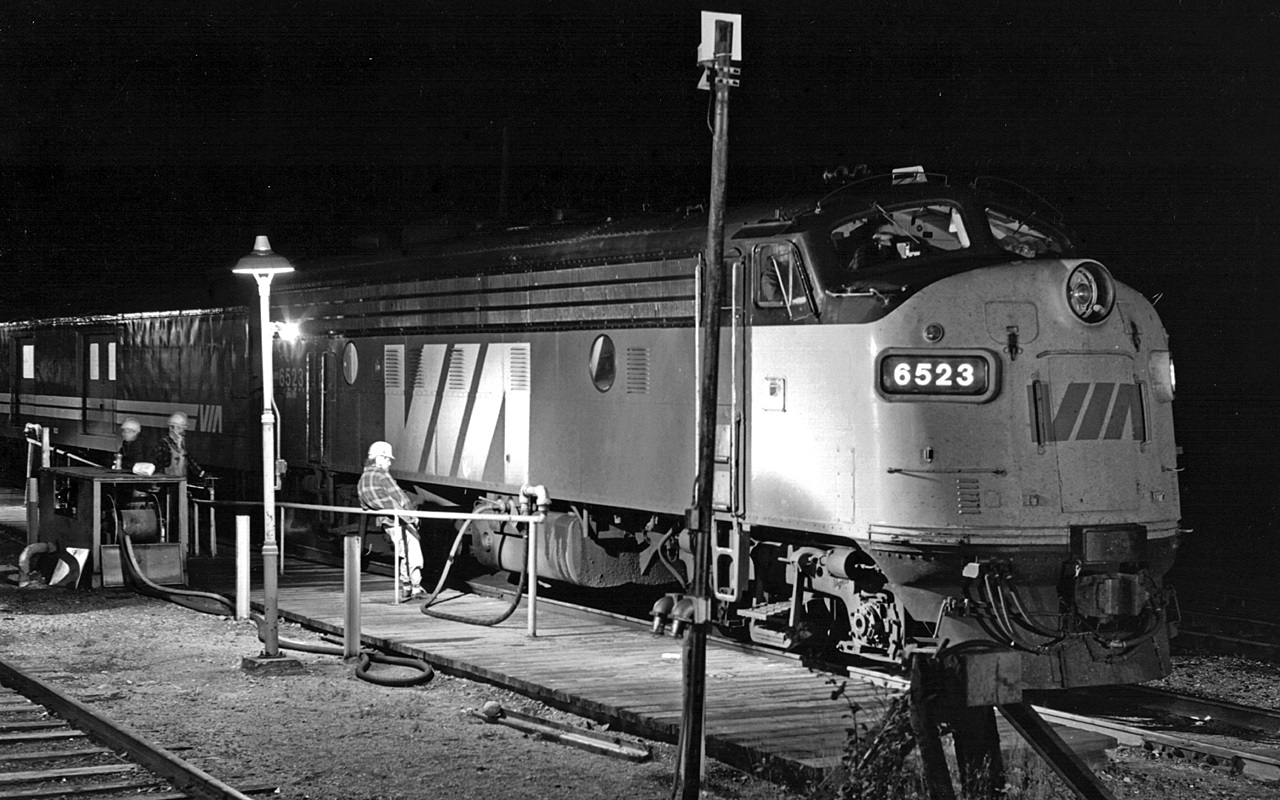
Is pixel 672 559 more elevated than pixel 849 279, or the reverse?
pixel 849 279

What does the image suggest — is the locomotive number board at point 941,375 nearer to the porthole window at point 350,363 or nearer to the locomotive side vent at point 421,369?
the locomotive side vent at point 421,369

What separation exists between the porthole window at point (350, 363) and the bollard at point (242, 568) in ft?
12.0

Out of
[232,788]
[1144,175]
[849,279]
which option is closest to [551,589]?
[849,279]

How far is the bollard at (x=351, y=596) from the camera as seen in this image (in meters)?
11.7

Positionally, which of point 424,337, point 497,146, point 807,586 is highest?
point 497,146

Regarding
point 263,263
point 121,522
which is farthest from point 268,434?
point 121,522

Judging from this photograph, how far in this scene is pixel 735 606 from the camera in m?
11.5

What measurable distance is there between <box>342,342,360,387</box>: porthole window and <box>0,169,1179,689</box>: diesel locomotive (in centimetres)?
340

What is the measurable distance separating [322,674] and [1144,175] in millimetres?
15895

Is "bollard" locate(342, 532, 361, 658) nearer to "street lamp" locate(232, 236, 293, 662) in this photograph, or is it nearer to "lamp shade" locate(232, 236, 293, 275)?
"street lamp" locate(232, 236, 293, 662)

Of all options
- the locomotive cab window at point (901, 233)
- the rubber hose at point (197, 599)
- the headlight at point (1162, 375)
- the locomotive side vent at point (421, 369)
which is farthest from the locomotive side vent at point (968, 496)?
the locomotive side vent at point (421, 369)

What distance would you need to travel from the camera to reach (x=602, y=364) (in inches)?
509

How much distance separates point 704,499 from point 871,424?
3.01 metres

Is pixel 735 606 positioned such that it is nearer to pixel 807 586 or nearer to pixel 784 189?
pixel 807 586
